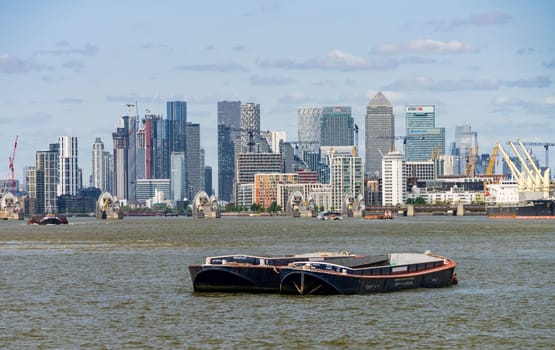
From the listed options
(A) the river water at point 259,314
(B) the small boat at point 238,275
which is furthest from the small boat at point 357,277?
(B) the small boat at point 238,275

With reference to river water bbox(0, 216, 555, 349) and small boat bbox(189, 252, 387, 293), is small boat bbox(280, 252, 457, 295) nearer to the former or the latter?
river water bbox(0, 216, 555, 349)

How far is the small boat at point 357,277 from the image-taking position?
214ft

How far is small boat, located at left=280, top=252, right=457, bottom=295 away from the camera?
6512cm

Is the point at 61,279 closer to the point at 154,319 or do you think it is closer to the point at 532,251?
the point at 154,319

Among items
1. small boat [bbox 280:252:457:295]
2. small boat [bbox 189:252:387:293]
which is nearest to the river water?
small boat [bbox 280:252:457:295]

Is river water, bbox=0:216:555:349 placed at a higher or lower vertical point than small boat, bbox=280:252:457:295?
lower

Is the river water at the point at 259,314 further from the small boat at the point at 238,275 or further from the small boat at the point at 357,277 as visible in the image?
the small boat at the point at 238,275

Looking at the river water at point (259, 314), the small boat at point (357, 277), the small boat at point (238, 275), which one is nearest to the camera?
the river water at point (259, 314)

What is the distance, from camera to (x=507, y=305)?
2486 inches

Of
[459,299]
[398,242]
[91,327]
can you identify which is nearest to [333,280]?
[459,299]

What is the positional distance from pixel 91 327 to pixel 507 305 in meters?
21.9

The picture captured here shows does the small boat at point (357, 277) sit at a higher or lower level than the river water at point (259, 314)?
higher

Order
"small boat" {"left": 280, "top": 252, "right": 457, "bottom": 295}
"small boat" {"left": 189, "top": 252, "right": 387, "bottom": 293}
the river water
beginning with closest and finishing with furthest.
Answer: the river water < "small boat" {"left": 280, "top": 252, "right": 457, "bottom": 295} < "small boat" {"left": 189, "top": 252, "right": 387, "bottom": 293}

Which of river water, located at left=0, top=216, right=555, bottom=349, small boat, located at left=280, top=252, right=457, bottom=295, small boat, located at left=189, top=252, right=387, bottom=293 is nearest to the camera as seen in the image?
river water, located at left=0, top=216, right=555, bottom=349
